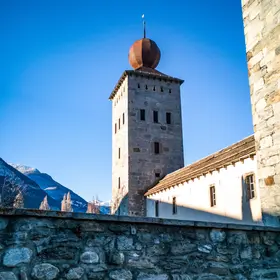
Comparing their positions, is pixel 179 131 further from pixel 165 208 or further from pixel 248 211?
pixel 248 211

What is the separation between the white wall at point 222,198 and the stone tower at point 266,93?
6926 mm

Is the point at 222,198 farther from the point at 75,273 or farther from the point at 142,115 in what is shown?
the point at 142,115

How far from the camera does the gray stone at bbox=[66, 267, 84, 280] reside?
10.7 ft

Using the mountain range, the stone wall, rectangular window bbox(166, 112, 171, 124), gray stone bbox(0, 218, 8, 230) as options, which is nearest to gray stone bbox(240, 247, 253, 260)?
the stone wall

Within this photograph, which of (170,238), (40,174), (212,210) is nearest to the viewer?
Answer: (170,238)

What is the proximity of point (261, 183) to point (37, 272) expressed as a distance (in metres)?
3.65

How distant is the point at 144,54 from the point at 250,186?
710 inches

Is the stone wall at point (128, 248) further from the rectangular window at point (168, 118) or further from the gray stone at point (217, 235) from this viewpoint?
the rectangular window at point (168, 118)

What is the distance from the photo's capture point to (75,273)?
10.8 feet

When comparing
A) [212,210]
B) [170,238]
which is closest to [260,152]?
[170,238]

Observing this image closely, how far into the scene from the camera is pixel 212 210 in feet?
48.0

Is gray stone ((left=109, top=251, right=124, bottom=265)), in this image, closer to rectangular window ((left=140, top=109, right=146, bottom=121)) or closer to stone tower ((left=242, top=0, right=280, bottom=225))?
stone tower ((left=242, top=0, right=280, bottom=225))

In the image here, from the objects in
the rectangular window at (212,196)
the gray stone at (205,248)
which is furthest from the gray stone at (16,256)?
the rectangular window at (212,196)

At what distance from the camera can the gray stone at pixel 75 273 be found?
10.7 feet
